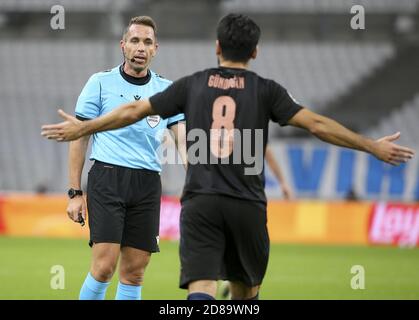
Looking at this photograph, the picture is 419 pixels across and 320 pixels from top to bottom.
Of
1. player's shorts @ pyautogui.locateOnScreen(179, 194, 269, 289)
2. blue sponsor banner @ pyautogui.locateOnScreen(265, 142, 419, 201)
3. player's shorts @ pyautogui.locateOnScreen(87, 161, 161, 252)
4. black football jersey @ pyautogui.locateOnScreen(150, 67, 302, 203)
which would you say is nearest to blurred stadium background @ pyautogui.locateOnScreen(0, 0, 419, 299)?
blue sponsor banner @ pyautogui.locateOnScreen(265, 142, 419, 201)

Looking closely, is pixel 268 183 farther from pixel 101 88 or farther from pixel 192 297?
pixel 192 297

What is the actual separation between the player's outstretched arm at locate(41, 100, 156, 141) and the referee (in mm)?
1415

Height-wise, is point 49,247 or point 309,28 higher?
point 309,28

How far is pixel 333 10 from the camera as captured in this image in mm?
28203

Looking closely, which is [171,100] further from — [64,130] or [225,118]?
[64,130]

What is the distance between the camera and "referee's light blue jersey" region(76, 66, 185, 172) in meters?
7.45

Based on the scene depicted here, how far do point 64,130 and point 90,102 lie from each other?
152cm

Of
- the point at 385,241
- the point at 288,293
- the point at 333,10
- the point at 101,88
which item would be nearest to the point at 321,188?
the point at 385,241

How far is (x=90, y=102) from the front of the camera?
741cm

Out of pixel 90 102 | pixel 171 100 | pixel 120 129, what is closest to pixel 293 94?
pixel 120 129

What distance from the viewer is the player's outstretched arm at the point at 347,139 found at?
579 cm

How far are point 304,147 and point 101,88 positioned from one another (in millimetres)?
16876

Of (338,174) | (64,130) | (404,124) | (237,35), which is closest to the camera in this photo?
(237,35)
